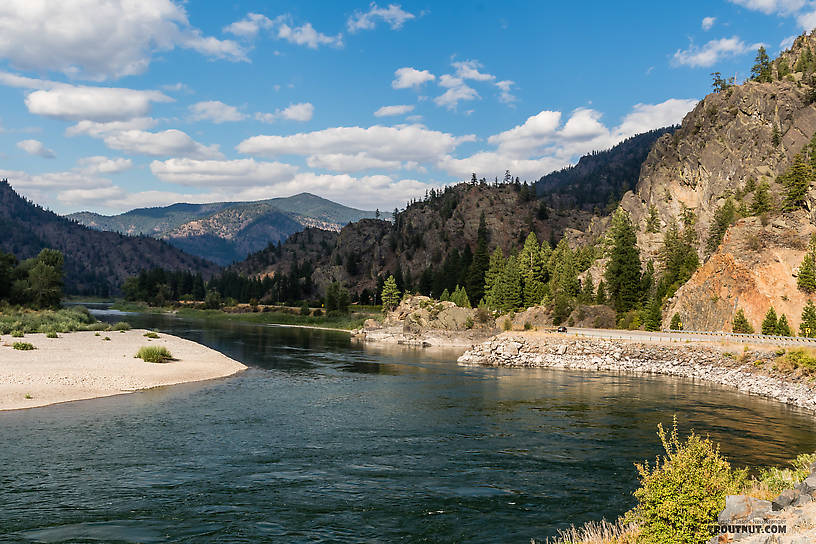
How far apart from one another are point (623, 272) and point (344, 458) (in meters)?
88.6

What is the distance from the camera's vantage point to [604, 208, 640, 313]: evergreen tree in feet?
327

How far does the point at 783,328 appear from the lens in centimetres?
6506

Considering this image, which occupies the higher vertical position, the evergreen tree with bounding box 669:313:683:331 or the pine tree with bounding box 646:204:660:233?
the pine tree with bounding box 646:204:660:233

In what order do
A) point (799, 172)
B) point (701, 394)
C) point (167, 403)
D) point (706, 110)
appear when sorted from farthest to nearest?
point (706, 110) → point (799, 172) → point (701, 394) → point (167, 403)

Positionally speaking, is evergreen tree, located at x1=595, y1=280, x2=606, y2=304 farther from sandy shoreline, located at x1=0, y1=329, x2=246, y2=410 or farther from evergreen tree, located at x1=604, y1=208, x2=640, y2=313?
sandy shoreline, located at x1=0, y1=329, x2=246, y2=410

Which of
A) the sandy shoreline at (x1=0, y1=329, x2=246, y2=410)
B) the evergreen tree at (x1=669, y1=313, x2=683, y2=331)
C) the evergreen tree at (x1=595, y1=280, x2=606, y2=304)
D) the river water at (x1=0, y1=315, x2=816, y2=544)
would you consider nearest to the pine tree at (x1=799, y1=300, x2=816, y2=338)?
the evergreen tree at (x1=669, y1=313, x2=683, y2=331)

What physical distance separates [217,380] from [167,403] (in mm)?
12031

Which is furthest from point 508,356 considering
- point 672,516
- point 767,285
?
point 672,516

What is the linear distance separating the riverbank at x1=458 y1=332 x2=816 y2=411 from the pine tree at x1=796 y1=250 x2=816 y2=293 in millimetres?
17099

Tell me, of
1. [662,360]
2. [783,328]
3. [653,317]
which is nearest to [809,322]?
[783,328]

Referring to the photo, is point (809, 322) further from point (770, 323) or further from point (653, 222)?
point (653, 222)

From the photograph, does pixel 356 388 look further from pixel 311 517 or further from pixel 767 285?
pixel 767 285

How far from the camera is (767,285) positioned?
71375mm

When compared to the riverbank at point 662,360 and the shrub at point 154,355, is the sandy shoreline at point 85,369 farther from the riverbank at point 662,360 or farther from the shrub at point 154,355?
the riverbank at point 662,360
